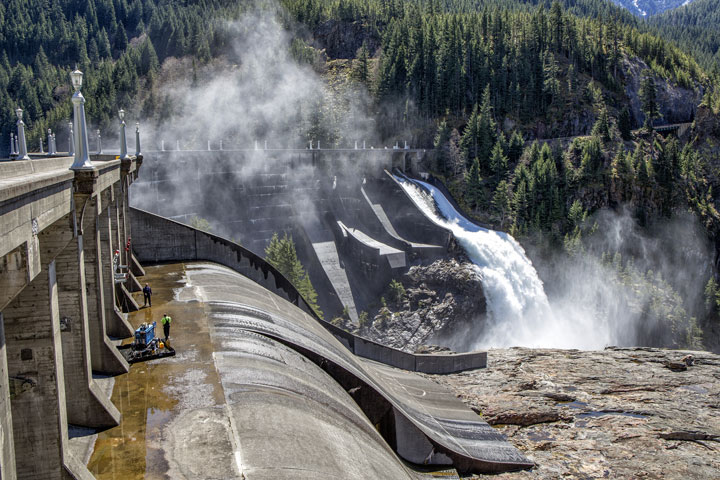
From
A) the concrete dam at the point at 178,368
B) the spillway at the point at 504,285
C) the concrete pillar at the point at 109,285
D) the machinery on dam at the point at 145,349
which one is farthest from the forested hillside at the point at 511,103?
the machinery on dam at the point at 145,349

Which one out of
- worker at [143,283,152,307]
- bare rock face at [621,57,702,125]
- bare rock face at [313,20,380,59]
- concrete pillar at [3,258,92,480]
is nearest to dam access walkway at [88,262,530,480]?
worker at [143,283,152,307]

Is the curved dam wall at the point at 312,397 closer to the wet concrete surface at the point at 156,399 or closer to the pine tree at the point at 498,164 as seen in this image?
the wet concrete surface at the point at 156,399

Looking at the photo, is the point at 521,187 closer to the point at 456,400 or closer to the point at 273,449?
the point at 456,400

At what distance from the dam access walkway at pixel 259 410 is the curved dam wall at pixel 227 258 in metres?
2.86

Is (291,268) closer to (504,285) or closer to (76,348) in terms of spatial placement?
(504,285)

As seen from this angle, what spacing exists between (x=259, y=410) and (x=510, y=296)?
41961 mm

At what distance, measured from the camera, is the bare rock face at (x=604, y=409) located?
2370 cm

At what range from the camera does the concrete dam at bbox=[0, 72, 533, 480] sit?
10539 mm

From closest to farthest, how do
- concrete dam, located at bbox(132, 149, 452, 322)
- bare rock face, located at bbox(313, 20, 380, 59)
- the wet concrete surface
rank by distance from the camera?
1. the wet concrete surface
2. concrete dam, located at bbox(132, 149, 452, 322)
3. bare rock face, located at bbox(313, 20, 380, 59)

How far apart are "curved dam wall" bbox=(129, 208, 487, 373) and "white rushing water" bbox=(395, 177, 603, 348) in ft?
64.4

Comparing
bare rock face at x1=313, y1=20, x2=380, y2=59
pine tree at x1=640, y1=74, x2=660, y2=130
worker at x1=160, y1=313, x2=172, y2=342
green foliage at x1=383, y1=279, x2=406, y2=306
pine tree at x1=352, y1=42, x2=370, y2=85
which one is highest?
bare rock face at x1=313, y1=20, x2=380, y2=59

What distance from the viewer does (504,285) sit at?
53.2 meters

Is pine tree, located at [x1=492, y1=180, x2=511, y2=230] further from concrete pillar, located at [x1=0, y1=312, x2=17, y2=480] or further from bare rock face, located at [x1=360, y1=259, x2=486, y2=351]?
concrete pillar, located at [x1=0, y1=312, x2=17, y2=480]

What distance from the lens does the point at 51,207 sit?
10539mm
